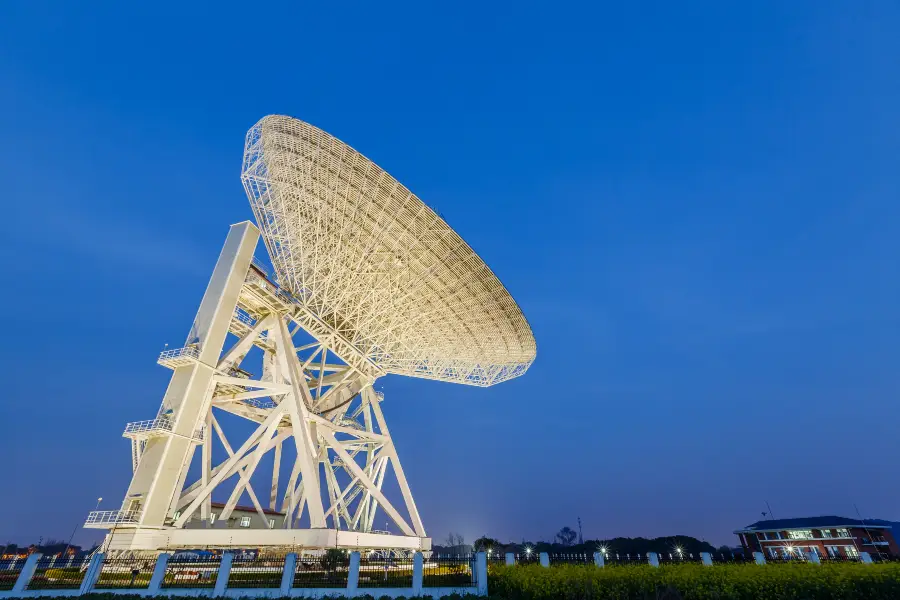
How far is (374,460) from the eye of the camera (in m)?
32.7

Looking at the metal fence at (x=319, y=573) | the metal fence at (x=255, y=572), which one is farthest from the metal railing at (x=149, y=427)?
the metal fence at (x=319, y=573)

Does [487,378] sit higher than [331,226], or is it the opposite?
[331,226]

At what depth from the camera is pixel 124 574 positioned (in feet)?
58.4

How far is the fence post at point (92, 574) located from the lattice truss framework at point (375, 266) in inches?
614

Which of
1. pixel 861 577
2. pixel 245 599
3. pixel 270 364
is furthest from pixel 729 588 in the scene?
pixel 270 364

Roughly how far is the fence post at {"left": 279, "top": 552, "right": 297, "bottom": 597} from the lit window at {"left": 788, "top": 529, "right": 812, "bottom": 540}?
64009 millimetres

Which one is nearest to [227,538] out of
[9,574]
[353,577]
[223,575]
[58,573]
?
[223,575]

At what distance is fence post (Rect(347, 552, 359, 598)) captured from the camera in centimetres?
1689

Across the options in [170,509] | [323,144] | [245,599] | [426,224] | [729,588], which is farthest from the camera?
[426,224]

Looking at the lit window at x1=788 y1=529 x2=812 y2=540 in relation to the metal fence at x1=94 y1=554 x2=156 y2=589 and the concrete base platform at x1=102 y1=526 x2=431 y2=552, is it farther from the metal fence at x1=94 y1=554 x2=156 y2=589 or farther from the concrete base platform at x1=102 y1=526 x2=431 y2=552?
the metal fence at x1=94 y1=554 x2=156 y2=589

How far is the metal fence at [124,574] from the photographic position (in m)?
17.5

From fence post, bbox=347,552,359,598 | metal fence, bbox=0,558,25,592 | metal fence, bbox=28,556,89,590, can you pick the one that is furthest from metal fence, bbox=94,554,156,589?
fence post, bbox=347,552,359,598

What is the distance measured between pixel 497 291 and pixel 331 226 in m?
11.1

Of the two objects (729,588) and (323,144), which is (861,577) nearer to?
(729,588)
